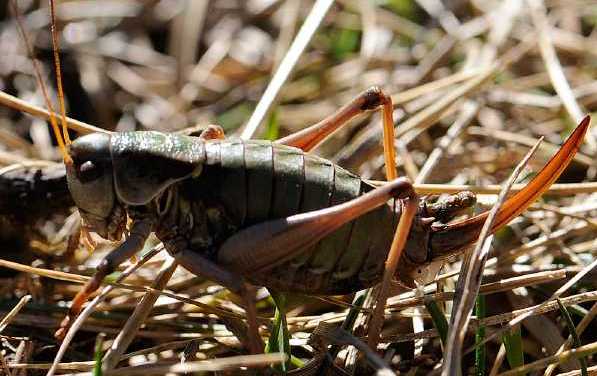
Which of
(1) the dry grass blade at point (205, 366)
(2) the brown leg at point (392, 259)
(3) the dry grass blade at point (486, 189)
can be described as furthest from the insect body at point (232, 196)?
(3) the dry grass blade at point (486, 189)

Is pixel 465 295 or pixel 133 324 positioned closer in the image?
pixel 465 295

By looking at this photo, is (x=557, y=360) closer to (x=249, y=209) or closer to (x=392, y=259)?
(x=392, y=259)

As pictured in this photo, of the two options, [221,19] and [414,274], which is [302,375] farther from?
[221,19]

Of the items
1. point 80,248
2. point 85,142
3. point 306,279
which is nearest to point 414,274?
point 306,279

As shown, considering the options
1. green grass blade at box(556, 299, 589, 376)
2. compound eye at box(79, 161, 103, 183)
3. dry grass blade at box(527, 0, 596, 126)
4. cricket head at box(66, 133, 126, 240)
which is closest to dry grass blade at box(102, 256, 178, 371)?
cricket head at box(66, 133, 126, 240)

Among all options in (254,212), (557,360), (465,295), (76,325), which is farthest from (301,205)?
(557,360)

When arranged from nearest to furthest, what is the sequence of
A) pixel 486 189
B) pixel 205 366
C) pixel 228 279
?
pixel 205 366, pixel 228 279, pixel 486 189

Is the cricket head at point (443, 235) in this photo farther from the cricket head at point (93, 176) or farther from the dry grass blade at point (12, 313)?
the dry grass blade at point (12, 313)
